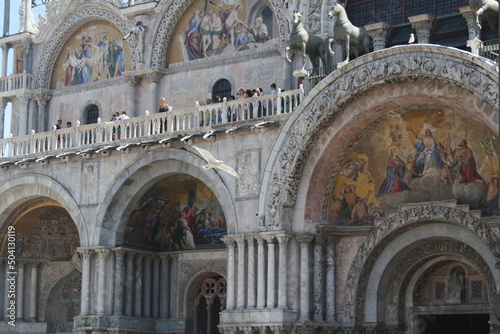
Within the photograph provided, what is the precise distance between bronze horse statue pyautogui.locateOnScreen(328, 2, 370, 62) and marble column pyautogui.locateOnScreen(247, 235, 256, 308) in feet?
18.5

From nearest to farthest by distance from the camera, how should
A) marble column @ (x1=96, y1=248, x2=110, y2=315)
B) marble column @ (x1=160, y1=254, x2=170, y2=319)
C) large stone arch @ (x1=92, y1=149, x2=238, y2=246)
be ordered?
1. large stone arch @ (x1=92, y1=149, x2=238, y2=246)
2. marble column @ (x1=96, y1=248, x2=110, y2=315)
3. marble column @ (x1=160, y1=254, x2=170, y2=319)

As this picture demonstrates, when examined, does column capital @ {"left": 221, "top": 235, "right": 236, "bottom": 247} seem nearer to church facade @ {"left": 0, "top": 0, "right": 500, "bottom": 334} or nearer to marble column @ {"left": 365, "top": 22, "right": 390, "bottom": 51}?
church facade @ {"left": 0, "top": 0, "right": 500, "bottom": 334}

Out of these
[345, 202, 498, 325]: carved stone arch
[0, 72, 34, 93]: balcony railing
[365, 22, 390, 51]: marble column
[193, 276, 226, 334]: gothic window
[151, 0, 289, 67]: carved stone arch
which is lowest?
[193, 276, 226, 334]: gothic window

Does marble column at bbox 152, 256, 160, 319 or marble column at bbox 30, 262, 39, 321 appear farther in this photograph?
marble column at bbox 30, 262, 39, 321

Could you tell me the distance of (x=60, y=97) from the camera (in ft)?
130

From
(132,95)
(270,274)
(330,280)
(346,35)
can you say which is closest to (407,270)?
(330,280)

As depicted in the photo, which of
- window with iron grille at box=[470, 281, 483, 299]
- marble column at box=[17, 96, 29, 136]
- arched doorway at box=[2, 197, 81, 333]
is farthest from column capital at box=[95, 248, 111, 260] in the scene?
window with iron grille at box=[470, 281, 483, 299]

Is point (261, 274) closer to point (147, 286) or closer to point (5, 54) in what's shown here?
point (147, 286)

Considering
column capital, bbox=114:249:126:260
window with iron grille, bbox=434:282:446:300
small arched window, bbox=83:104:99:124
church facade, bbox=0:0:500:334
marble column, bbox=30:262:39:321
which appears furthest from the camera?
small arched window, bbox=83:104:99:124

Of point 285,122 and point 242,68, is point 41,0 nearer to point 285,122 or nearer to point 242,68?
point 242,68

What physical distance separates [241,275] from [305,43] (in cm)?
664

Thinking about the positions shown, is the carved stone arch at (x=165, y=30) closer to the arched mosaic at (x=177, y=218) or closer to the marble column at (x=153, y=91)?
the marble column at (x=153, y=91)

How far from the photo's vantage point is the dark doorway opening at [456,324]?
3033 centimetres

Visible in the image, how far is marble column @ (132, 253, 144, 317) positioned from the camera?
3453 cm
